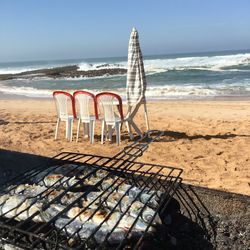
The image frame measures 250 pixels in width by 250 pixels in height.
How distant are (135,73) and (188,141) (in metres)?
1.91

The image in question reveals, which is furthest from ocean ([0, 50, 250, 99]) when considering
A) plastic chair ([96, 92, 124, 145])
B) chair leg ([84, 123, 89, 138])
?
plastic chair ([96, 92, 124, 145])

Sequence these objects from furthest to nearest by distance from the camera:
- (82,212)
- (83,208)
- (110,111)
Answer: (110,111) < (83,208) < (82,212)

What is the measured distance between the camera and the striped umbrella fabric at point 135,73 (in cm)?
764

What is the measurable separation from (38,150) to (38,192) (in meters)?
3.98

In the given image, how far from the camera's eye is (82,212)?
266cm

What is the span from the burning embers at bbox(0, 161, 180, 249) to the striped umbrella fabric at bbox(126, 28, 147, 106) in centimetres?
428

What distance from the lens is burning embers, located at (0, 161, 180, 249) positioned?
8.29 feet

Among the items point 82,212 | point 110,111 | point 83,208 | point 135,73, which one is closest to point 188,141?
point 110,111

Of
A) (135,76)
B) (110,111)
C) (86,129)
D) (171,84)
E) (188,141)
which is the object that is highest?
(135,76)

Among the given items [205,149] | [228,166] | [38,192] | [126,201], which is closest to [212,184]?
[228,166]

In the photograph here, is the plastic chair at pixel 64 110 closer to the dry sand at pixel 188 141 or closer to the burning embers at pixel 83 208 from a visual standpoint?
the dry sand at pixel 188 141

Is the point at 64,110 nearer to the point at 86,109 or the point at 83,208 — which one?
the point at 86,109

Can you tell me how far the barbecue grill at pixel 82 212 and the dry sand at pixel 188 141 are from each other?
81.5 inches

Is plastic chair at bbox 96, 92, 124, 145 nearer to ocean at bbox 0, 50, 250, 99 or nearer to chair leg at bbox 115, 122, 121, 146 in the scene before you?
chair leg at bbox 115, 122, 121, 146
